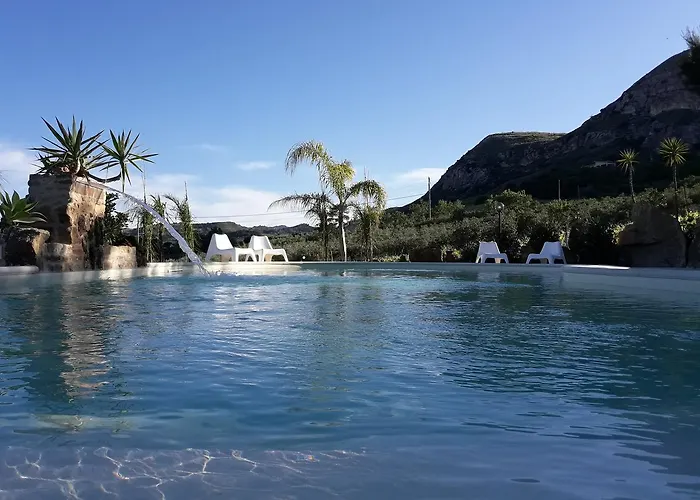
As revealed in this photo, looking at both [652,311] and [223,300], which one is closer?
[652,311]

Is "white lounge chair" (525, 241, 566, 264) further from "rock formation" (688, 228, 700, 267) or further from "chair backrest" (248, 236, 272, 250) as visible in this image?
"chair backrest" (248, 236, 272, 250)

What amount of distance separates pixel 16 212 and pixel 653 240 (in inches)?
596

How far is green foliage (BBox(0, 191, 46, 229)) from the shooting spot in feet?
41.4

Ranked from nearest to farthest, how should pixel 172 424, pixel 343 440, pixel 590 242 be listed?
1. pixel 343 440
2. pixel 172 424
3. pixel 590 242

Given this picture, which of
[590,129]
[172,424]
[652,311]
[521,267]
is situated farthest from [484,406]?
[590,129]

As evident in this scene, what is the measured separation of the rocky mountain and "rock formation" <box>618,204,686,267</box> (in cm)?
4291

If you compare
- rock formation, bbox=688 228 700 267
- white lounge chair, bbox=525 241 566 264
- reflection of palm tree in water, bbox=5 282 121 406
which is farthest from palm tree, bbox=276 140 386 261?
reflection of palm tree in water, bbox=5 282 121 406

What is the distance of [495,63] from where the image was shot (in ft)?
56.7

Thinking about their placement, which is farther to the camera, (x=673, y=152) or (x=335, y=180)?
(x=673, y=152)

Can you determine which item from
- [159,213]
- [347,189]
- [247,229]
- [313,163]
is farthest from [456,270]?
[247,229]

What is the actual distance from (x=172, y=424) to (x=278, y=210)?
1817cm

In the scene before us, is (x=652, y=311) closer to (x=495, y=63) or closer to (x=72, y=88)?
(x=495, y=63)

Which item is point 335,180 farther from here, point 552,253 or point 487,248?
point 552,253

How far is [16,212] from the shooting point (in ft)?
41.3
